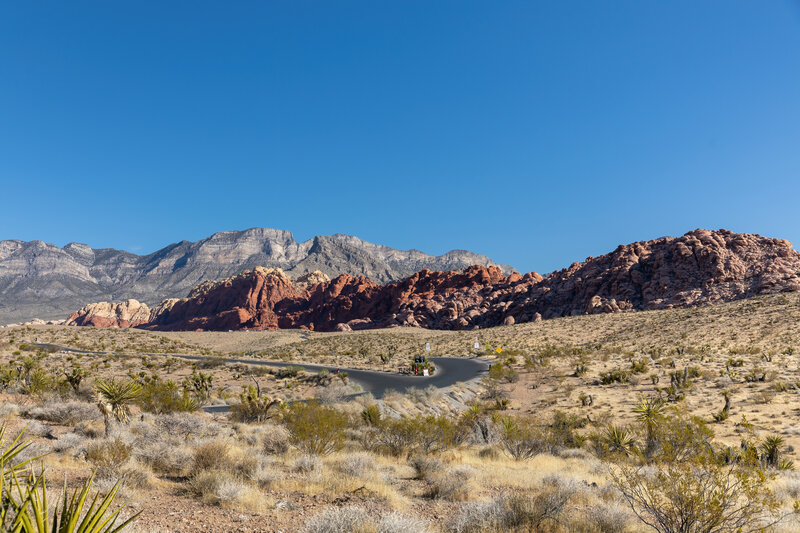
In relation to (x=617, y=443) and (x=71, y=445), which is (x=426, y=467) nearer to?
(x=617, y=443)

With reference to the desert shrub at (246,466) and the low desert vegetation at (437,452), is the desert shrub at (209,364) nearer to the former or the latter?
the low desert vegetation at (437,452)

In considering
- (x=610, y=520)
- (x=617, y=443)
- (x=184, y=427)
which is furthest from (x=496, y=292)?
(x=610, y=520)

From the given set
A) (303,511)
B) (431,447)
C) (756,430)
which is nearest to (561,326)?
(756,430)

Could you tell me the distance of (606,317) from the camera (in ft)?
213

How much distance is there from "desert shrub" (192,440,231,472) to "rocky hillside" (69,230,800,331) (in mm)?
77674

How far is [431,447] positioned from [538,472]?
11.2 feet

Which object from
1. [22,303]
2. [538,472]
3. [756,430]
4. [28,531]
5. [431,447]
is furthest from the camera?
[22,303]

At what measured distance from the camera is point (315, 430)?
1162 cm

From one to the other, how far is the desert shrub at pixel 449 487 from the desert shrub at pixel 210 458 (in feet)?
15.1

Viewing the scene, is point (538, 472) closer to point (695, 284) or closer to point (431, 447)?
point (431, 447)

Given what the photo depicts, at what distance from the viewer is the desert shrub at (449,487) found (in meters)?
8.62

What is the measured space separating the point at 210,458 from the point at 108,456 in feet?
6.55

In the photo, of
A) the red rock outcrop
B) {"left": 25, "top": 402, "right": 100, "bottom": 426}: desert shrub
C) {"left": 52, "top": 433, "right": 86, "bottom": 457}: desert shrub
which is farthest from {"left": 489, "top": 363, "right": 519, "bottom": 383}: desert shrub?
the red rock outcrop

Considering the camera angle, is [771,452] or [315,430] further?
[771,452]
